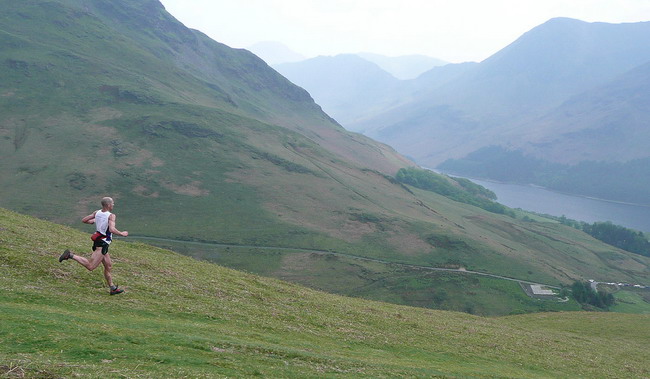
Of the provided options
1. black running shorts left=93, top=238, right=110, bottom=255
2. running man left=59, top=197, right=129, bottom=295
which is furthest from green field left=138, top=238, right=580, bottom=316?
black running shorts left=93, top=238, right=110, bottom=255

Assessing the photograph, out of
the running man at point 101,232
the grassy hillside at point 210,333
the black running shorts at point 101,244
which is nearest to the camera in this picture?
the grassy hillside at point 210,333

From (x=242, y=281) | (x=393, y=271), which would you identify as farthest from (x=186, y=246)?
(x=242, y=281)

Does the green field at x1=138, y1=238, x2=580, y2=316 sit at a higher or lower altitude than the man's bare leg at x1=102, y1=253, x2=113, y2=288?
lower

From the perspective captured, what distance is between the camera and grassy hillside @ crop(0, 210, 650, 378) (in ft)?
59.1

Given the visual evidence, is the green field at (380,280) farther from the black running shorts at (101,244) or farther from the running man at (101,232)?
the black running shorts at (101,244)

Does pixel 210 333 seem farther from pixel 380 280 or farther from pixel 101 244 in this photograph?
pixel 380 280

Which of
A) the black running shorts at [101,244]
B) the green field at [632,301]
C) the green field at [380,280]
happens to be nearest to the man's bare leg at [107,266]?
the black running shorts at [101,244]

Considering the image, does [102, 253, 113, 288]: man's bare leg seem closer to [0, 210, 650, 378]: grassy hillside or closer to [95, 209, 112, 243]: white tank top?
[0, 210, 650, 378]: grassy hillside

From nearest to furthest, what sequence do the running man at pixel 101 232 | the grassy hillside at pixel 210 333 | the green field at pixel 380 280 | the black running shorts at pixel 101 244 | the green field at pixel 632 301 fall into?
the grassy hillside at pixel 210 333, the running man at pixel 101 232, the black running shorts at pixel 101 244, the green field at pixel 380 280, the green field at pixel 632 301

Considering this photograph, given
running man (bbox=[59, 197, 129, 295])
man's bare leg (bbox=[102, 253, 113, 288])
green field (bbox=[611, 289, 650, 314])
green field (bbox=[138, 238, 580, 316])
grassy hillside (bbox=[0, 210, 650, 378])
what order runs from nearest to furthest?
grassy hillside (bbox=[0, 210, 650, 378]) → running man (bbox=[59, 197, 129, 295]) → man's bare leg (bbox=[102, 253, 113, 288]) → green field (bbox=[138, 238, 580, 316]) → green field (bbox=[611, 289, 650, 314])

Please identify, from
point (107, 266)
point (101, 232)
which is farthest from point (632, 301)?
point (101, 232)

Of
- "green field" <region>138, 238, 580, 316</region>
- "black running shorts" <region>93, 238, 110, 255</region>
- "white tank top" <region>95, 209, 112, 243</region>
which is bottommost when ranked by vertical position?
"green field" <region>138, 238, 580, 316</region>

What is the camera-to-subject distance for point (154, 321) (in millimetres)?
24250

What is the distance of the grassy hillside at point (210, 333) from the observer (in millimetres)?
18000
